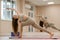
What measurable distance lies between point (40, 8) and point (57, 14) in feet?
1.16

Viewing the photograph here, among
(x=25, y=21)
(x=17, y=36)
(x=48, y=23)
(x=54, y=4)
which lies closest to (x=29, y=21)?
(x=25, y=21)

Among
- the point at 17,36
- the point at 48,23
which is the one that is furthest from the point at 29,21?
the point at 48,23

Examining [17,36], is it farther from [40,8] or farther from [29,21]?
[40,8]

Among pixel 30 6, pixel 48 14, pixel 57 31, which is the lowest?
pixel 57 31

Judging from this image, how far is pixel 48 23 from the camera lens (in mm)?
2314

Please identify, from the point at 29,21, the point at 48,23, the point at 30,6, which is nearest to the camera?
the point at 29,21

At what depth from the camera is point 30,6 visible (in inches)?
97.2

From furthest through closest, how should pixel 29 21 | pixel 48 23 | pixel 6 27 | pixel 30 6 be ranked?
pixel 6 27 → pixel 30 6 → pixel 48 23 → pixel 29 21

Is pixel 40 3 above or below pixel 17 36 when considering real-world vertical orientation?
above

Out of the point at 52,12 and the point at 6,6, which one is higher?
the point at 6,6

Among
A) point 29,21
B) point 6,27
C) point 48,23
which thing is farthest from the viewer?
point 6,27

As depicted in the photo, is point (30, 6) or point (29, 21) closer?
point (29, 21)

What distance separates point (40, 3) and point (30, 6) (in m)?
0.20

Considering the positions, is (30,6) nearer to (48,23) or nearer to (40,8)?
A: (40,8)
